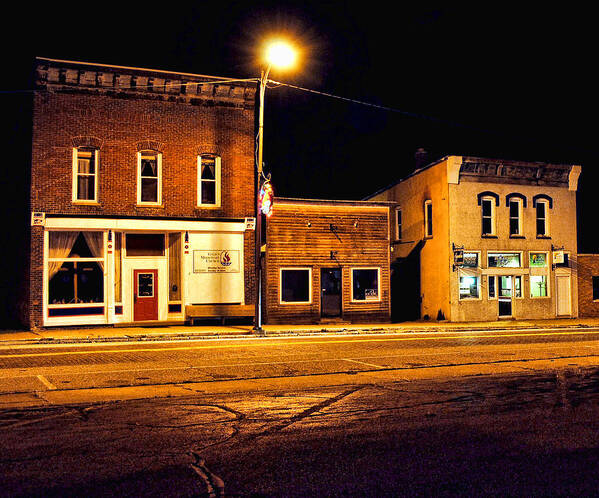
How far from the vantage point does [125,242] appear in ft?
76.5

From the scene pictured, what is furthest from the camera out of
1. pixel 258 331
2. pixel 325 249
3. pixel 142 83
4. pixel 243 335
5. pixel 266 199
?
pixel 325 249

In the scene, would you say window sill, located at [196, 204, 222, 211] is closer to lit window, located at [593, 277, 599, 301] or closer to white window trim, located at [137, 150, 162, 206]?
white window trim, located at [137, 150, 162, 206]

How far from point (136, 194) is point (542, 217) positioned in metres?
20.2

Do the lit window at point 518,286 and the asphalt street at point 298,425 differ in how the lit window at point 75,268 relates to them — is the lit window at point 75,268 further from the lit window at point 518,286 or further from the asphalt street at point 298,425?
the lit window at point 518,286

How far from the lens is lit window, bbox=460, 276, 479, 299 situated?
1142 inches

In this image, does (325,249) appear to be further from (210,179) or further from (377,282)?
(210,179)

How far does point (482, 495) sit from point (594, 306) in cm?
2965

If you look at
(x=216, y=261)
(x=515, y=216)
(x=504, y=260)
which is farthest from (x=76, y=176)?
(x=515, y=216)

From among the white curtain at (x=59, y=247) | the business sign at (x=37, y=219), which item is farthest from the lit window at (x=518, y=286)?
the business sign at (x=37, y=219)

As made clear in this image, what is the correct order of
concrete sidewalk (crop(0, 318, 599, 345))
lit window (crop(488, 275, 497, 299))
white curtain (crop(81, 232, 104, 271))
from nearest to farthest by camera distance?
concrete sidewalk (crop(0, 318, 599, 345)) < white curtain (crop(81, 232, 104, 271)) < lit window (crop(488, 275, 497, 299))

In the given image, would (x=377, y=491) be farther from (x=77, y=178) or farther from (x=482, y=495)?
(x=77, y=178)

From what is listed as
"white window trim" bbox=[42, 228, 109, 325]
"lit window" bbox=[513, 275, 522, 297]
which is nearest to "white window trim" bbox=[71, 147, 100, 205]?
"white window trim" bbox=[42, 228, 109, 325]

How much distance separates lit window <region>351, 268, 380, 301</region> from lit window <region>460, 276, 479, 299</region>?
467 centimetres

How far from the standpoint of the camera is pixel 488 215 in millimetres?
30109
